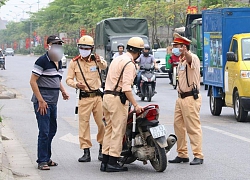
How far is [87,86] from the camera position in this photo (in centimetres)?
1070

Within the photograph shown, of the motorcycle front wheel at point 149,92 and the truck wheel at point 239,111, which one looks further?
the motorcycle front wheel at point 149,92

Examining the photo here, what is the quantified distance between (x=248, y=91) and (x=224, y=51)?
1.90 m

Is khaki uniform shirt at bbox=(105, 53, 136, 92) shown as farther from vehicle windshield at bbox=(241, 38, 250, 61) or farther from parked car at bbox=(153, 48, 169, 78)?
parked car at bbox=(153, 48, 169, 78)

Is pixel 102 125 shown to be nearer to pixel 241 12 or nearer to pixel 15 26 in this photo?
pixel 241 12

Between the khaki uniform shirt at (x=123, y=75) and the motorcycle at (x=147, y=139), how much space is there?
1.30ft

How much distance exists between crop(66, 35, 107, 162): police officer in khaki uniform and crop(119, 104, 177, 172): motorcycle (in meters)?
0.88

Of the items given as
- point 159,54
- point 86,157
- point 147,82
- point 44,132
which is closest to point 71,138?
point 86,157

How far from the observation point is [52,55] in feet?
33.4

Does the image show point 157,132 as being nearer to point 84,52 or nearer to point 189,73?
point 189,73

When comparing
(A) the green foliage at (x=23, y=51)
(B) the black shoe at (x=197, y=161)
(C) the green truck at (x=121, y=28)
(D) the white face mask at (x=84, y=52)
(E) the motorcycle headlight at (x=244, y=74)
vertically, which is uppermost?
(C) the green truck at (x=121, y=28)

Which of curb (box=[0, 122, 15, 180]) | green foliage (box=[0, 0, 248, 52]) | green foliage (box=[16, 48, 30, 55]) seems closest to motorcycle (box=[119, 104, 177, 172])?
curb (box=[0, 122, 15, 180])

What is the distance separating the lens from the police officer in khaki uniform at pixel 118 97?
9.65 meters

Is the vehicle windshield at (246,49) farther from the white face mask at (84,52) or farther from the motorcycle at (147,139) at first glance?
the motorcycle at (147,139)

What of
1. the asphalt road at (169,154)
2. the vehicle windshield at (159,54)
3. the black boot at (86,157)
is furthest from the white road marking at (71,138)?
the vehicle windshield at (159,54)
